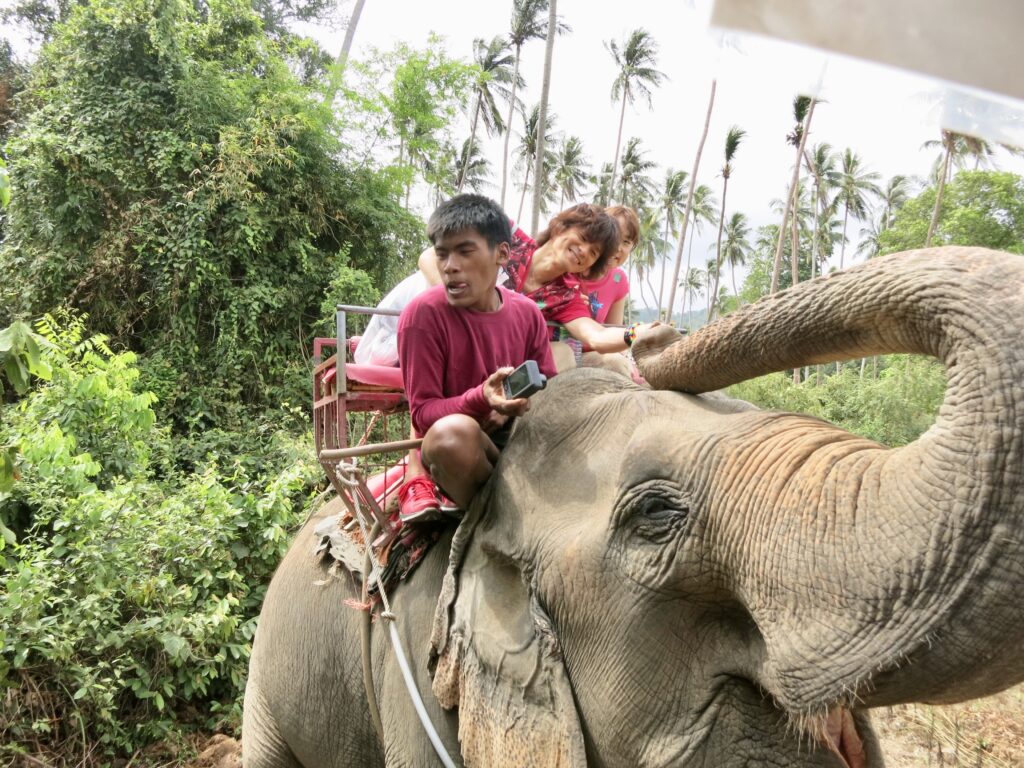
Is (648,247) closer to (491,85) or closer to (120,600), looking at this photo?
(491,85)

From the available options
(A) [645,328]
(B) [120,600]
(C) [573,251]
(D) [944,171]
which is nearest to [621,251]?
(C) [573,251]

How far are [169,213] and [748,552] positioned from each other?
41.9 ft

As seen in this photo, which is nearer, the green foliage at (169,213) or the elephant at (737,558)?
the elephant at (737,558)

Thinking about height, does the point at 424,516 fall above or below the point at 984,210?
below

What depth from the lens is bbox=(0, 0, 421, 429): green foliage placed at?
1189 centimetres

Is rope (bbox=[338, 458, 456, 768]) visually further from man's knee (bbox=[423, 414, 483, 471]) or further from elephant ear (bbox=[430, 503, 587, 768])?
man's knee (bbox=[423, 414, 483, 471])

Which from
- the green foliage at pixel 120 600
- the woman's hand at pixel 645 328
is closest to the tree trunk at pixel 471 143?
the green foliage at pixel 120 600

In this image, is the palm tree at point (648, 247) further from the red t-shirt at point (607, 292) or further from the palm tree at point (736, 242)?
the red t-shirt at point (607, 292)

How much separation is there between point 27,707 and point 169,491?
3.20m

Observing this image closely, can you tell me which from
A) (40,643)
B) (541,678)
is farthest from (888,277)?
(40,643)

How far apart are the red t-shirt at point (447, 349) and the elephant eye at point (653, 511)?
59 centimetres

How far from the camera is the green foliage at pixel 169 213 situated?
468 inches

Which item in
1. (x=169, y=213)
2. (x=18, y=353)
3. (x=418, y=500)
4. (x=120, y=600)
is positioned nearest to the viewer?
(x=418, y=500)

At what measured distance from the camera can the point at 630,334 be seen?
2098 millimetres
